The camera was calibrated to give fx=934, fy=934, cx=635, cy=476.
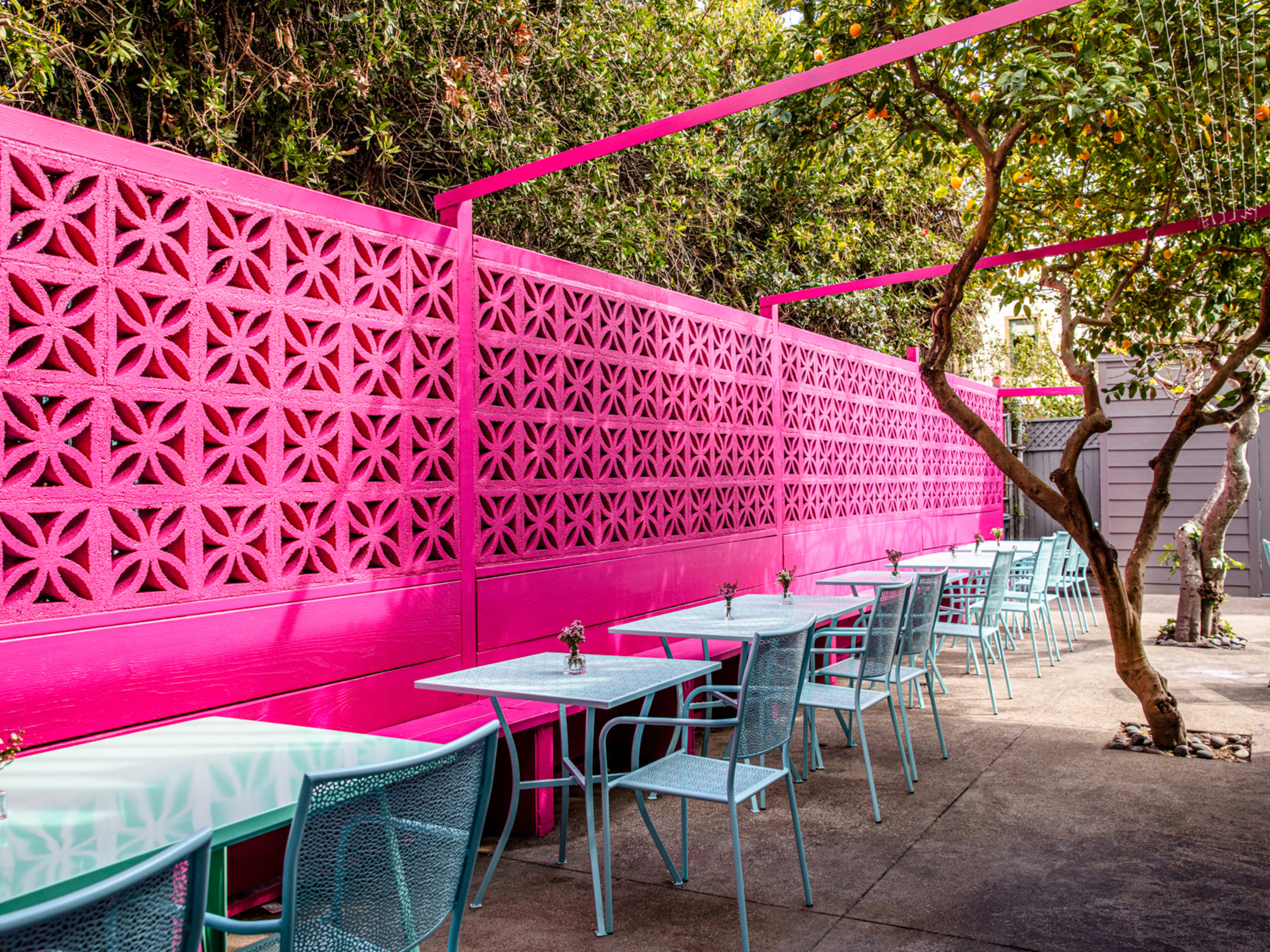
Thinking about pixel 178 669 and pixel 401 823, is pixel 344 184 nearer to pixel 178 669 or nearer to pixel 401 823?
pixel 178 669

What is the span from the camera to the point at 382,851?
65.7 inches

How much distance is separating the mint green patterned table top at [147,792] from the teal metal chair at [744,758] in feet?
3.27

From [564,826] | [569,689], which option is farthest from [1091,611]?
[569,689]

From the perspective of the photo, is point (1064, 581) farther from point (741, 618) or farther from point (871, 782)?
point (871, 782)

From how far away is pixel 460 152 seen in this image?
651cm

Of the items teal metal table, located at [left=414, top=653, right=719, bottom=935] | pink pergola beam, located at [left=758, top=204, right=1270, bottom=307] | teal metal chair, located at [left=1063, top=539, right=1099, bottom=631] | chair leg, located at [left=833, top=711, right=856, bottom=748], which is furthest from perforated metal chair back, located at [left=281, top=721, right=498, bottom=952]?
teal metal chair, located at [left=1063, top=539, right=1099, bottom=631]

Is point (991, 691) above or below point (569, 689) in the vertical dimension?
below

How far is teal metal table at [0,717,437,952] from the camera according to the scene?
1.63 metres

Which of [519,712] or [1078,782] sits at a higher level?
[519,712]

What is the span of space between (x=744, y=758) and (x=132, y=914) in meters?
2.19

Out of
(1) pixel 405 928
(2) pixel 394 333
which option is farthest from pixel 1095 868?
(2) pixel 394 333

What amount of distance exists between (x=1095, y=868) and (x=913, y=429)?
7.84 meters

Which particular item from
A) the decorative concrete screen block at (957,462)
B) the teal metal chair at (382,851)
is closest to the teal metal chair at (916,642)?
the teal metal chair at (382,851)

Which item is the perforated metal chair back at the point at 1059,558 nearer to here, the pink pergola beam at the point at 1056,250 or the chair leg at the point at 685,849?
the pink pergola beam at the point at 1056,250
